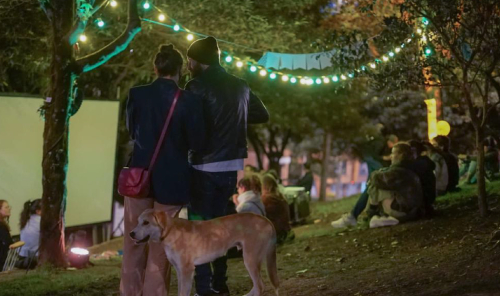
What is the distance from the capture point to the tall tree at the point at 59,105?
9.33m

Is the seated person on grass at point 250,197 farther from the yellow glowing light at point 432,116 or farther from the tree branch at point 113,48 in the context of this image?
the yellow glowing light at point 432,116

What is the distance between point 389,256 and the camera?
330 inches

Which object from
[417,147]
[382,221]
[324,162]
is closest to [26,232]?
[382,221]

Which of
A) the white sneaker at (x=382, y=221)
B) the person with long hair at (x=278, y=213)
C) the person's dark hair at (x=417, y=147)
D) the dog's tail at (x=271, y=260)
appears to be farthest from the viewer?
the person's dark hair at (x=417, y=147)

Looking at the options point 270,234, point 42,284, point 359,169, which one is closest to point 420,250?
point 270,234

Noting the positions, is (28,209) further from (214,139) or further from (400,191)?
(214,139)

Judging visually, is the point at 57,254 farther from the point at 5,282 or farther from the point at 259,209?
the point at 259,209

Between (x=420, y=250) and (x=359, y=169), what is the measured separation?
181 feet

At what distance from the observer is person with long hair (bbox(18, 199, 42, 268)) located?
32.4 feet

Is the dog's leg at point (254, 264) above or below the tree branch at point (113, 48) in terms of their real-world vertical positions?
below

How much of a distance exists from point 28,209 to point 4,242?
863mm

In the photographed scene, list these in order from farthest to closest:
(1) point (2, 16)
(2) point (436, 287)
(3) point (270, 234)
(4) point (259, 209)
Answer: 1. (1) point (2, 16)
2. (4) point (259, 209)
3. (2) point (436, 287)
4. (3) point (270, 234)

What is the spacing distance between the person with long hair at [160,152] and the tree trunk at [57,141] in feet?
14.1

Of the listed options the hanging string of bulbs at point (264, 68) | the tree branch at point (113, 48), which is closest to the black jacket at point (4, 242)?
the tree branch at point (113, 48)
